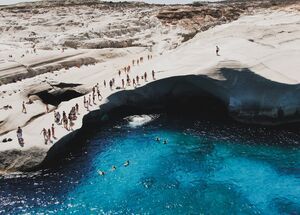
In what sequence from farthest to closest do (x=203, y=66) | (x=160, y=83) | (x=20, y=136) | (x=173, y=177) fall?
(x=160, y=83) → (x=203, y=66) → (x=20, y=136) → (x=173, y=177)

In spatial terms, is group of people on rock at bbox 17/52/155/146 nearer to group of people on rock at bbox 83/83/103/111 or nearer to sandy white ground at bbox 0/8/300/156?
group of people on rock at bbox 83/83/103/111

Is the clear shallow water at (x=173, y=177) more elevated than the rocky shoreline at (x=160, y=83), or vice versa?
the rocky shoreline at (x=160, y=83)

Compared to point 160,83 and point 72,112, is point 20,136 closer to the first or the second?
point 72,112

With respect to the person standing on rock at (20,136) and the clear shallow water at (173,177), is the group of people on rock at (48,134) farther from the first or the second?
the clear shallow water at (173,177)

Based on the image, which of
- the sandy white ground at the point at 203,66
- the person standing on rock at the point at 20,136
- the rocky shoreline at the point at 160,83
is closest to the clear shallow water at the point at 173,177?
the rocky shoreline at the point at 160,83

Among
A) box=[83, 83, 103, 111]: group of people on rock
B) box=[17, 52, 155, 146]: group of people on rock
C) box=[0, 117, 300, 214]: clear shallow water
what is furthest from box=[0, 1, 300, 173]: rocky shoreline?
box=[0, 117, 300, 214]: clear shallow water

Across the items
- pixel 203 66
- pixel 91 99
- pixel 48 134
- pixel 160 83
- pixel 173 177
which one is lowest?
pixel 173 177

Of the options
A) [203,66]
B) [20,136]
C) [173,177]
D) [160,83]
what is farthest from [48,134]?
[203,66]
